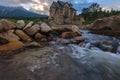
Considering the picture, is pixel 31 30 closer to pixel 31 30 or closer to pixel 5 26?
pixel 31 30

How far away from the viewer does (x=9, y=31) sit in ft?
53.9

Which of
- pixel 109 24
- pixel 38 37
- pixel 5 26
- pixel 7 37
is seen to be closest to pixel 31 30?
pixel 38 37

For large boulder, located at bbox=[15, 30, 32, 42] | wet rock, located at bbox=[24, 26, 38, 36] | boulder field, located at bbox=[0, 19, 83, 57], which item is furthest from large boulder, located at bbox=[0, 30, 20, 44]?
wet rock, located at bbox=[24, 26, 38, 36]

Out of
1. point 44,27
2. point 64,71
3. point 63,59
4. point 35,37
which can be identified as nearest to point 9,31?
point 35,37

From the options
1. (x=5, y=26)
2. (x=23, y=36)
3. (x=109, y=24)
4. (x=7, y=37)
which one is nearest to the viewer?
(x=7, y=37)

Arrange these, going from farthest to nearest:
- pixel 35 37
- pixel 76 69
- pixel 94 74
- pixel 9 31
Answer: pixel 35 37, pixel 9 31, pixel 76 69, pixel 94 74

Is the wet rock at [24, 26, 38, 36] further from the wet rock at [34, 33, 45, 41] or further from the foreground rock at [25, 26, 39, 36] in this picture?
the wet rock at [34, 33, 45, 41]

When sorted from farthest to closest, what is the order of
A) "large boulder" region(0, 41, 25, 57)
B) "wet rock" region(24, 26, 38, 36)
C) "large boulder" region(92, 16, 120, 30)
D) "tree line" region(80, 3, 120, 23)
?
"tree line" region(80, 3, 120, 23), "large boulder" region(92, 16, 120, 30), "wet rock" region(24, 26, 38, 36), "large boulder" region(0, 41, 25, 57)

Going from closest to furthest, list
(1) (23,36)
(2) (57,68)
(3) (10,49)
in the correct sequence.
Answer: (2) (57,68)
(3) (10,49)
(1) (23,36)

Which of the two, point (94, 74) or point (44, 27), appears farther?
point (44, 27)

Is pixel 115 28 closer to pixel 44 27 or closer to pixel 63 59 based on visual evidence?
pixel 44 27

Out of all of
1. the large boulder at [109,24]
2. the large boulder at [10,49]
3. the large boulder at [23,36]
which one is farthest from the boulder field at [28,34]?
the large boulder at [109,24]

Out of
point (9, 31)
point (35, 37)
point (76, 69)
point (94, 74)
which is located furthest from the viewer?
point (35, 37)

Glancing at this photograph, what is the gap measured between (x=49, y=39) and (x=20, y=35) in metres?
3.00
